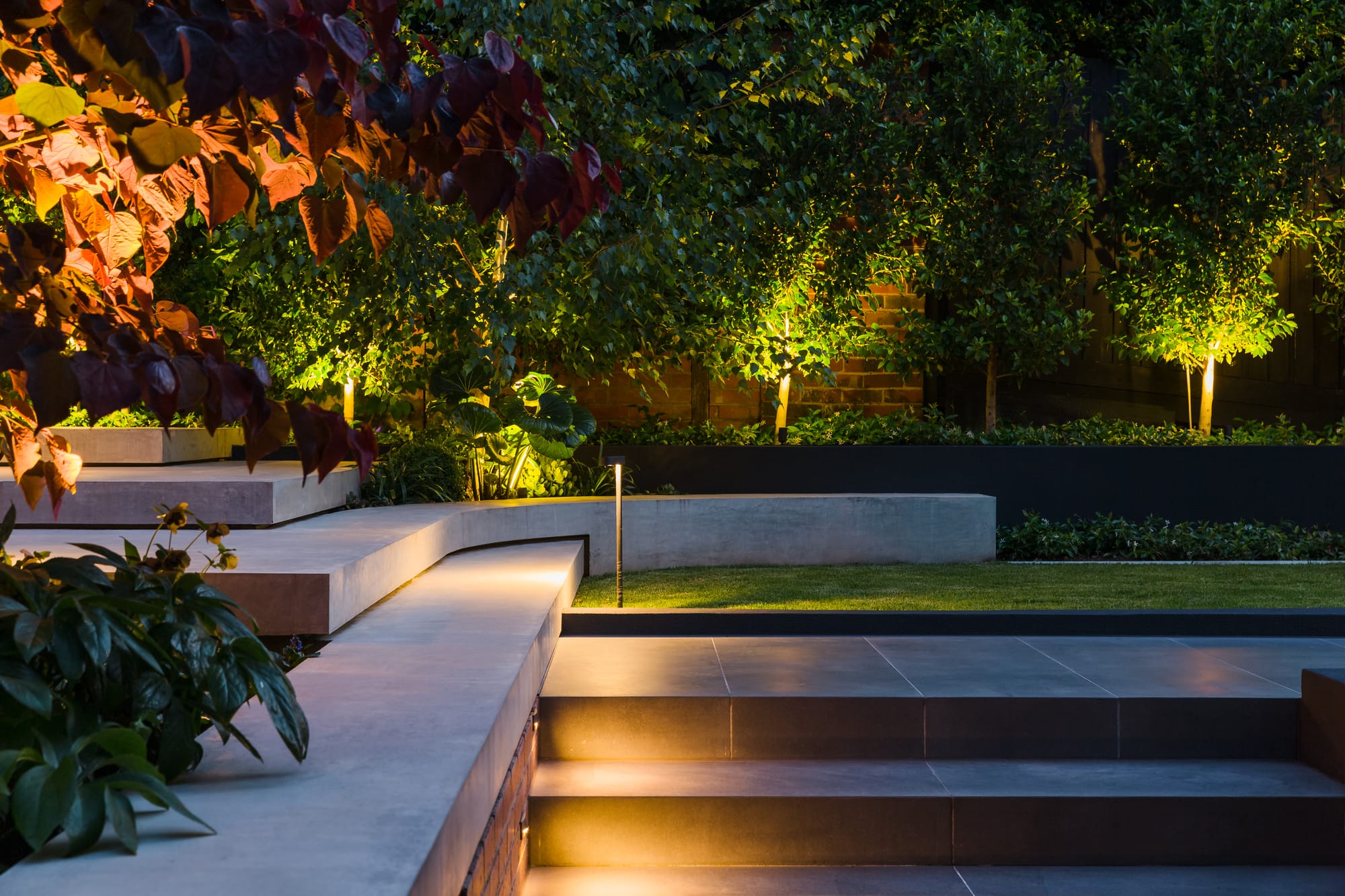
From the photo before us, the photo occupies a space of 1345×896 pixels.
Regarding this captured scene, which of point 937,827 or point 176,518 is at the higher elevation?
point 176,518

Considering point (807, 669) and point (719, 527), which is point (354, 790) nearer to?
point (807, 669)

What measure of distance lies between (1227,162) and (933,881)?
922 centimetres

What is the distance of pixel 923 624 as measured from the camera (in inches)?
240

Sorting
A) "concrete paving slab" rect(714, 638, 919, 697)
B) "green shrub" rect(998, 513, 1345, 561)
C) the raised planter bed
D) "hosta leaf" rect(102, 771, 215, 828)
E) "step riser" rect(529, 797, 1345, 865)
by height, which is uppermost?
the raised planter bed

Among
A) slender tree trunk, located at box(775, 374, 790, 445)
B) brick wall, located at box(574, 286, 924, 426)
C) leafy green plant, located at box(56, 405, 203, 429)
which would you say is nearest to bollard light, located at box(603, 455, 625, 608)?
leafy green plant, located at box(56, 405, 203, 429)

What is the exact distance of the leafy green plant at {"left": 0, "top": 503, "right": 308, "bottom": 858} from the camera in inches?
76.7

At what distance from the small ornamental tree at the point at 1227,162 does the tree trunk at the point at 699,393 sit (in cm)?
441

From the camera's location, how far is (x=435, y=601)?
17.4 feet

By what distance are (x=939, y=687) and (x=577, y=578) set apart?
348 centimetres

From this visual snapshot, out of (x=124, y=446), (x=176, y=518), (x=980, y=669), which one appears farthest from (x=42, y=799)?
(x=124, y=446)

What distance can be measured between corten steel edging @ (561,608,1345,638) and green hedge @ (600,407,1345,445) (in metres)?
4.18

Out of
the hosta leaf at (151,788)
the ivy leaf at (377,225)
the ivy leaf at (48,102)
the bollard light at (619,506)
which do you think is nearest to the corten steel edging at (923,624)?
the bollard light at (619,506)

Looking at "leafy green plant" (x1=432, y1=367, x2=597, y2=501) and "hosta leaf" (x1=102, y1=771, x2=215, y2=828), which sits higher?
"leafy green plant" (x1=432, y1=367, x2=597, y2=501)

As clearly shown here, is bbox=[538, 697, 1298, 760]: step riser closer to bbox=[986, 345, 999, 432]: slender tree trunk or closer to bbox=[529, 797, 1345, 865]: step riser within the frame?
bbox=[529, 797, 1345, 865]: step riser
